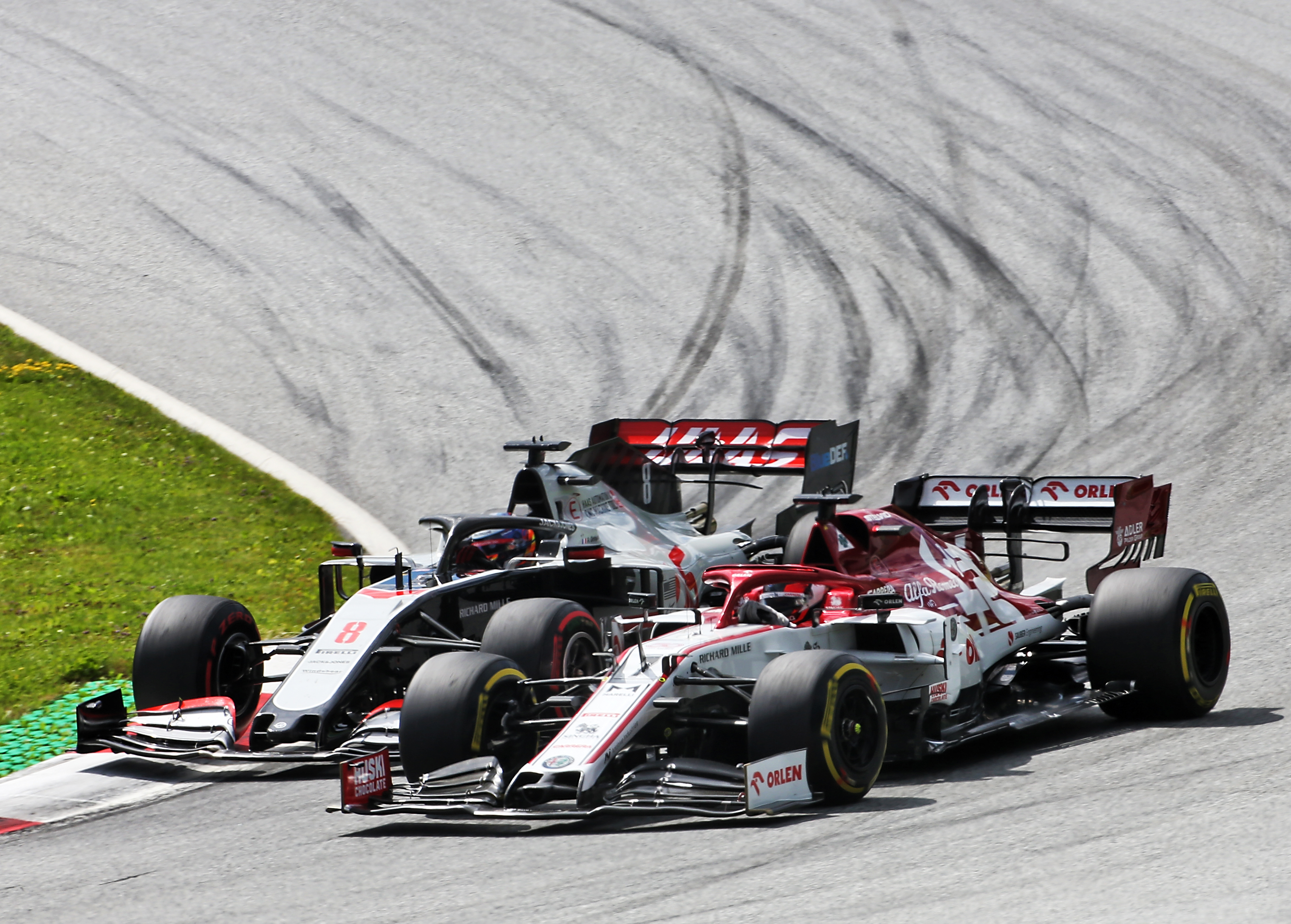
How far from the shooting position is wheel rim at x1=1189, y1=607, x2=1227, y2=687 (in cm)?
1008

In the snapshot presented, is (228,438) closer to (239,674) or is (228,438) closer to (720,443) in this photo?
(720,443)

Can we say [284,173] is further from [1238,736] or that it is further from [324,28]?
[1238,736]

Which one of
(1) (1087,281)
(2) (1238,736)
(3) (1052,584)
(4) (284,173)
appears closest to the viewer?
(2) (1238,736)

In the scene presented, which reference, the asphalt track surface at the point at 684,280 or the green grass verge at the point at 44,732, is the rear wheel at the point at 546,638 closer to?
the asphalt track surface at the point at 684,280

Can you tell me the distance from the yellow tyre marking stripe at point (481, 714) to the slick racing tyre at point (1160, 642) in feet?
12.4

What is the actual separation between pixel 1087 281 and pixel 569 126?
30.0 feet

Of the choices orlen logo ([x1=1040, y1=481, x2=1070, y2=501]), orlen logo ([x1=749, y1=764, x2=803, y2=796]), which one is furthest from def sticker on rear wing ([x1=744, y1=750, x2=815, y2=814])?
orlen logo ([x1=1040, y1=481, x2=1070, y2=501])

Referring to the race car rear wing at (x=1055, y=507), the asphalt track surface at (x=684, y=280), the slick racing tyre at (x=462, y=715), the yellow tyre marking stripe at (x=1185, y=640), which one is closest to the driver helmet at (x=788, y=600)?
the asphalt track surface at (x=684, y=280)

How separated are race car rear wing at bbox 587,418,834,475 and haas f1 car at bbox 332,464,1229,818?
85.6 inches

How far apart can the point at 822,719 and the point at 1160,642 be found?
9.41 feet

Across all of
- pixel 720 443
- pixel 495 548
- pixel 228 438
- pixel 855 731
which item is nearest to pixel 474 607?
pixel 495 548

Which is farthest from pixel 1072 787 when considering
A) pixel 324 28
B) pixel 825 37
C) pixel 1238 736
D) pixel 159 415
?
pixel 324 28

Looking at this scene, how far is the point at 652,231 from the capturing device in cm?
2319

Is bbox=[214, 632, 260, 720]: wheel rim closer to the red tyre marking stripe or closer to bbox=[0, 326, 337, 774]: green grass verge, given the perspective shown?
bbox=[0, 326, 337, 774]: green grass verge
